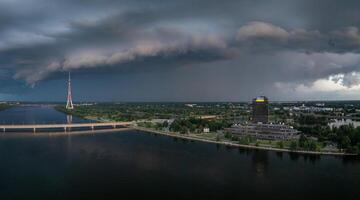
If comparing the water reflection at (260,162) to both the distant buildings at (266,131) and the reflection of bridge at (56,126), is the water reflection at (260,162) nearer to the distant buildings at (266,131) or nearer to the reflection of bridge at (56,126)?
the distant buildings at (266,131)

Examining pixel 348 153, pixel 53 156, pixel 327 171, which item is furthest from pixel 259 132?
pixel 53 156

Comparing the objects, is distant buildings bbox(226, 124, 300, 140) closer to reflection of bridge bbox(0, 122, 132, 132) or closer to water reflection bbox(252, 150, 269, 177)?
water reflection bbox(252, 150, 269, 177)

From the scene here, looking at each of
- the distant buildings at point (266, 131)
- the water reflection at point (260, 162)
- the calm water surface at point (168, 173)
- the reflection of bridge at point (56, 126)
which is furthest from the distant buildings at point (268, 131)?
the reflection of bridge at point (56, 126)

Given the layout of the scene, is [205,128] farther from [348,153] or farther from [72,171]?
[72,171]

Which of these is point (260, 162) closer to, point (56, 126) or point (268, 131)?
point (268, 131)

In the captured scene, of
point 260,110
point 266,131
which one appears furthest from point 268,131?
point 260,110

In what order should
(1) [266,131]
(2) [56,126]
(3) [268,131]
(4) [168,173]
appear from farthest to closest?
1. (2) [56,126]
2. (1) [266,131]
3. (3) [268,131]
4. (4) [168,173]

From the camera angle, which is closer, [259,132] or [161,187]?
[161,187]

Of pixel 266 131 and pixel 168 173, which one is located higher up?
pixel 266 131
